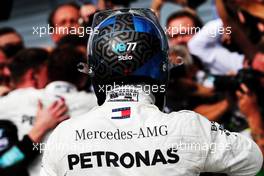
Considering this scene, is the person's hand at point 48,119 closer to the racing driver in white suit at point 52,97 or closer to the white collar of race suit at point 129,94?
the racing driver in white suit at point 52,97

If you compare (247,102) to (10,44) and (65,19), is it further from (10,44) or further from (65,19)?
(10,44)

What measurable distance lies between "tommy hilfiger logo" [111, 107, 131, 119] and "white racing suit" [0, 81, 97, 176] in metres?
1.85

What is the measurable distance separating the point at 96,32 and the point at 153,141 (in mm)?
527

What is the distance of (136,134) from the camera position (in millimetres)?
2289

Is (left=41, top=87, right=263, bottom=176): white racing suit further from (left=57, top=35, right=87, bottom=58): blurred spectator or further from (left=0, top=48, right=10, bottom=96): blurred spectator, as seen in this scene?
(left=0, top=48, right=10, bottom=96): blurred spectator

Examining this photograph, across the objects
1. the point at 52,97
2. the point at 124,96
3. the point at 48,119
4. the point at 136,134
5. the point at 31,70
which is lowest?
the point at 48,119

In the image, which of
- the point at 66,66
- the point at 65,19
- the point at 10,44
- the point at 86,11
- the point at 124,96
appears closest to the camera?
the point at 124,96

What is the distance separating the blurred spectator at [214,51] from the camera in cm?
514

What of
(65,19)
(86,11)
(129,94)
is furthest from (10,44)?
(129,94)

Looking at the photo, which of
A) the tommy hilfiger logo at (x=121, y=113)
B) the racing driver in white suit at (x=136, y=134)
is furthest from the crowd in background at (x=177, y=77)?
the tommy hilfiger logo at (x=121, y=113)

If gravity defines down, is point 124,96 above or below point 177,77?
above

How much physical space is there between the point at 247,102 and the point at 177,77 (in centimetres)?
58

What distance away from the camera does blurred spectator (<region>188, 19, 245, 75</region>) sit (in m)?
5.14

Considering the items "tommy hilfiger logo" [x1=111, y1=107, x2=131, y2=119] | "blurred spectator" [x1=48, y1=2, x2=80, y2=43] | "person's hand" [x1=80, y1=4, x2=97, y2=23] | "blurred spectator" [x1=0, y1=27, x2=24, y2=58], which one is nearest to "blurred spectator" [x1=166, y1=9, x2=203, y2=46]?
"person's hand" [x1=80, y1=4, x2=97, y2=23]
